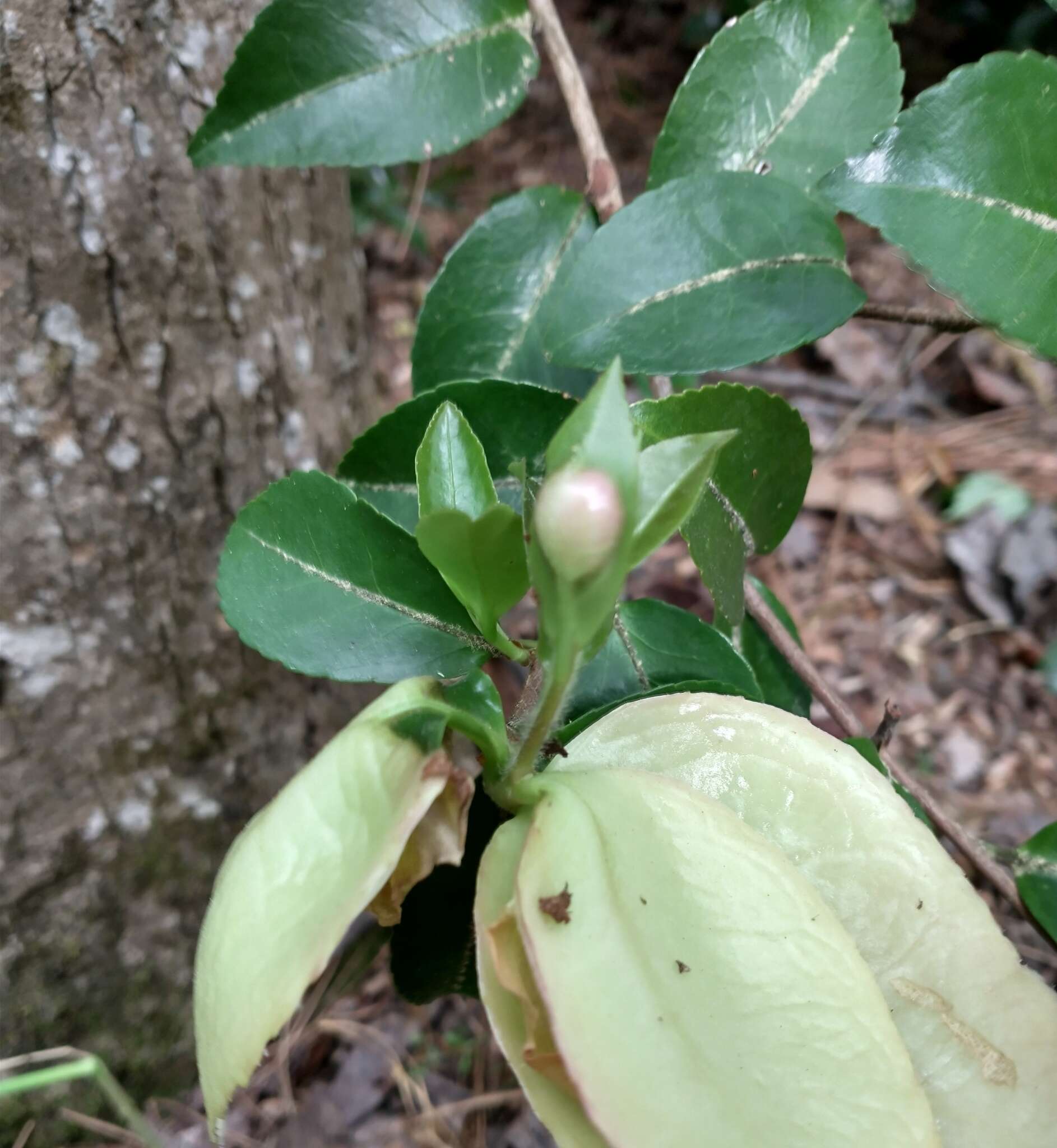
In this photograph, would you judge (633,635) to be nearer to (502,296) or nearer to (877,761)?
(877,761)

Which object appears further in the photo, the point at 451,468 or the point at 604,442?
the point at 451,468

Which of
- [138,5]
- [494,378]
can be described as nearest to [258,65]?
[138,5]

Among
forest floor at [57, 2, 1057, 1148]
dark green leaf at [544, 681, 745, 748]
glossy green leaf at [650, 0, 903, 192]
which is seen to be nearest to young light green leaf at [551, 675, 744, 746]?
dark green leaf at [544, 681, 745, 748]

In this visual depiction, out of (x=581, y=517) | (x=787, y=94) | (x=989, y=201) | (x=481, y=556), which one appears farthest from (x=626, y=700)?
(x=787, y=94)

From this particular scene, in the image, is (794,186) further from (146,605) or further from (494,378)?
(146,605)

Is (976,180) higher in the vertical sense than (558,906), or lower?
higher

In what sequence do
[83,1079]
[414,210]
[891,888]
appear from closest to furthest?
[891,888]
[83,1079]
[414,210]

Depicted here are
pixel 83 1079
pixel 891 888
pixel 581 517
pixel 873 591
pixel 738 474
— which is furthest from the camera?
pixel 873 591

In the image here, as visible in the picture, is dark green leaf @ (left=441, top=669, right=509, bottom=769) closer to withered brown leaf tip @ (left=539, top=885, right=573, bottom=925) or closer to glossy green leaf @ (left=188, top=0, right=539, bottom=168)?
withered brown leaf tip @ (left=539, top=885, right=573, bottom=925)
